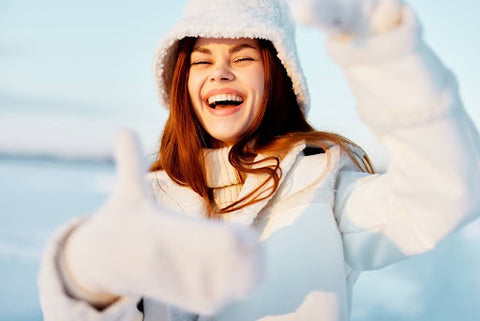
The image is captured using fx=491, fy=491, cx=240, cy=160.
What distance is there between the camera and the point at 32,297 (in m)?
2.50

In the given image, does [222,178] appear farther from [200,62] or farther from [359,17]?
[359,17]

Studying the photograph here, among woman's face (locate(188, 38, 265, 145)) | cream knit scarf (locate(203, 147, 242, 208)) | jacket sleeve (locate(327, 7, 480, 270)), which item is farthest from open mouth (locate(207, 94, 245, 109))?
jacket sleeve (locate(327, 7, 480, 270))

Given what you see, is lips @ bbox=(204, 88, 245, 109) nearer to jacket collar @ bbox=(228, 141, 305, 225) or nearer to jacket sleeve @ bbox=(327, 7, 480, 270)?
jacket collar @ bbox=(228, 141, 305, 225)

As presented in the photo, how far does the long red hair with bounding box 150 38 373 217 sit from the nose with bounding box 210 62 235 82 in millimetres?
92

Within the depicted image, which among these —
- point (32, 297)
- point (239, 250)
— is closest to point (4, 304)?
point (32, 297)

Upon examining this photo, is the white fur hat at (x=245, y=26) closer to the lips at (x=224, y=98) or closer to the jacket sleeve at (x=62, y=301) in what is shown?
the lips at (x=224, y=98)

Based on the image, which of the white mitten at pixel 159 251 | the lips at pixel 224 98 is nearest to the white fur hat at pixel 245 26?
the lips at pixel 224 98

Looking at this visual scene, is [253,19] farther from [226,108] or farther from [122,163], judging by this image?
[122,163]

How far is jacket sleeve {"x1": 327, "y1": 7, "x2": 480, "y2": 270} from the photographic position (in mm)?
680

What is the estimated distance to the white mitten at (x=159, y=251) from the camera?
1.68 ft

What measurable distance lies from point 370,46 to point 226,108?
0.57 meters

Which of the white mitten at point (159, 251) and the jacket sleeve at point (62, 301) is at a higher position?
the white mitten at point (159, 251)

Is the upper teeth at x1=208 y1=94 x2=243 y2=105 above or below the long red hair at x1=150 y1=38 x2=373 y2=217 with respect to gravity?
above

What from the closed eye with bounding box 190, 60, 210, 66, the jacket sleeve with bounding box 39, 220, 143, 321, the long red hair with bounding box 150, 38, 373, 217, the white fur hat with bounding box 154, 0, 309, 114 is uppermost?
the white fur hat with bounding box 154, 0, 309, 114
